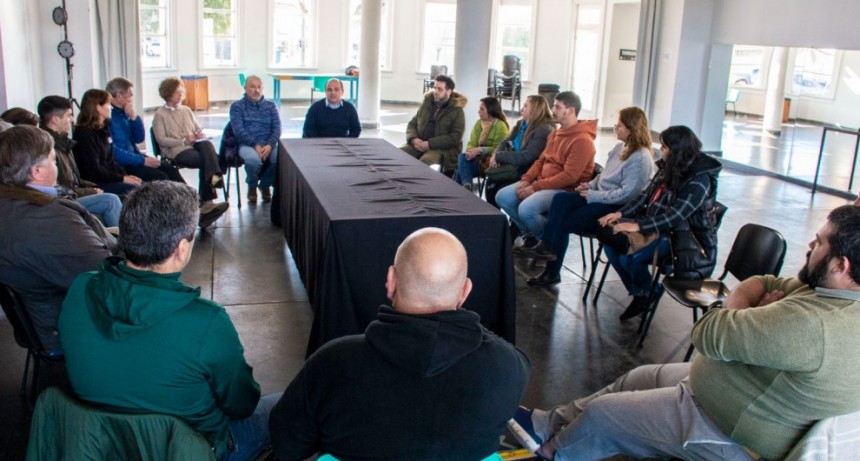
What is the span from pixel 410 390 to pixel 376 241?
1.78 metres

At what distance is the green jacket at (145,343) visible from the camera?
176cm

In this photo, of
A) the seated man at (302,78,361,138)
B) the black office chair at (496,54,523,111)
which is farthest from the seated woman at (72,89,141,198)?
the black office chair at (496,54,523,111)

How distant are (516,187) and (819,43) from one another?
5.28 meters

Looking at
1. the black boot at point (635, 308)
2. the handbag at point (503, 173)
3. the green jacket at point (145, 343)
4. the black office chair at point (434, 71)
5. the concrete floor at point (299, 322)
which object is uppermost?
the black office chair at point (434, 71)

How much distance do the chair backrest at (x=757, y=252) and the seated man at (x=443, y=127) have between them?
3564mm

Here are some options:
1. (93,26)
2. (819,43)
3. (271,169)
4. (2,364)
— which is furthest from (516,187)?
(93,26)

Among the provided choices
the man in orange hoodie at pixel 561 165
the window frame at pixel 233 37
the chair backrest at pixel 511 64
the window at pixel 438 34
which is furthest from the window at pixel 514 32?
the man in orange hoodie at pixel 561 165

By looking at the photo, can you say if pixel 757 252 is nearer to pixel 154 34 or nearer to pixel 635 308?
pixel 635 308

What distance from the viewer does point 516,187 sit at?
5.48 metres

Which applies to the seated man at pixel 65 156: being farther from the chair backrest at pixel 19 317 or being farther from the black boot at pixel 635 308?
the black boot at pixel 635 308

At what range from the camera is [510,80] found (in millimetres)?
15273

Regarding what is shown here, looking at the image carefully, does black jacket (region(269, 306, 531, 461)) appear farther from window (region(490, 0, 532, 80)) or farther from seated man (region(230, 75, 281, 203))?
window (region(490, 0, 532, 80))

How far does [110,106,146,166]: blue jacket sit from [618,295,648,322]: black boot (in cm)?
375

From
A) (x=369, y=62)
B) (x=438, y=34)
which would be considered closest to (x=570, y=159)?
(x=369, y=62)
